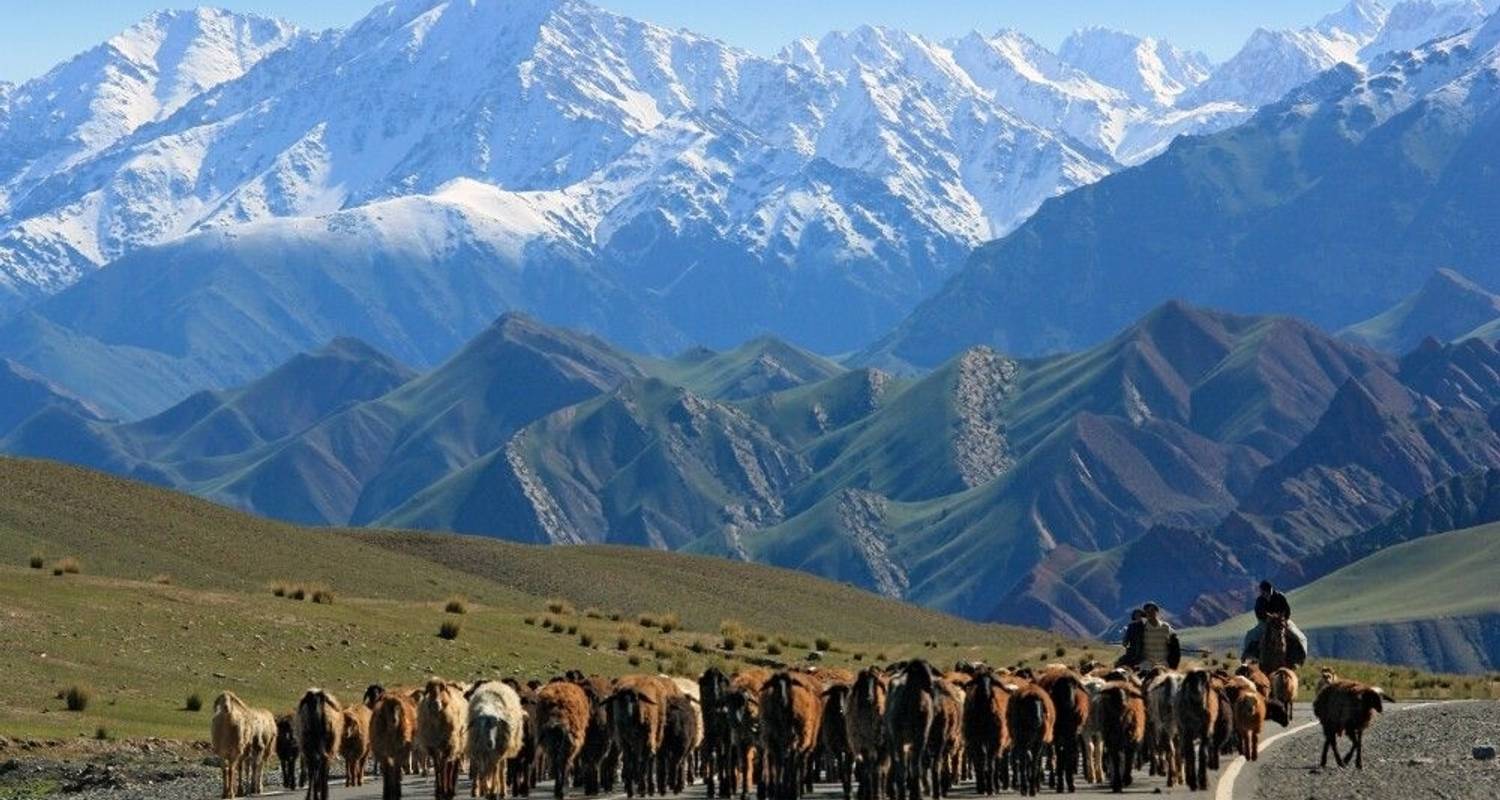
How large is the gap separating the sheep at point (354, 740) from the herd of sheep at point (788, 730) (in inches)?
1.5

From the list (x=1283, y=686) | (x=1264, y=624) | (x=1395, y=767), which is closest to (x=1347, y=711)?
(x=1395, y=767)

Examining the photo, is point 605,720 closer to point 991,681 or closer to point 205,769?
point 991,681

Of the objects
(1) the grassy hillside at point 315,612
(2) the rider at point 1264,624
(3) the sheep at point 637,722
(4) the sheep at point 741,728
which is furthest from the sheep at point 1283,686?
(1) the grassy hillside at point 315,612

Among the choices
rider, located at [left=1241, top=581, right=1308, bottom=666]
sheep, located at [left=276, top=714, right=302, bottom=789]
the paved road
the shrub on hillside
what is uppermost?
rider, located at [left=1241, top=581, right=1308, bottom=666]

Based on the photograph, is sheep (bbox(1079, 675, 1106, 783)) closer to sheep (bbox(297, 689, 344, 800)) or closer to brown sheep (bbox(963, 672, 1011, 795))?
brown sheep (bbox(963, 672, 1011, 795))

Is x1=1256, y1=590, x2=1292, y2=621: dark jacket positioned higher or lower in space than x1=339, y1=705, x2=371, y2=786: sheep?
higher

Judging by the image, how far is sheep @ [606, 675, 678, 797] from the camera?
38812 mm

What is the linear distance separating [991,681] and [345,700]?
27439 millimetres

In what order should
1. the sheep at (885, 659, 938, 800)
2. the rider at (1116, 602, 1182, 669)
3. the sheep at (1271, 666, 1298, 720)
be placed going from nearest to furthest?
1. the sheep at (885, 659, 938, 800)
2. the rider at (1116, 602, 1182, 669)
3. the sheep at (1271, 666, 1298, 720)

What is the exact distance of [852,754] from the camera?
38688 millimetres

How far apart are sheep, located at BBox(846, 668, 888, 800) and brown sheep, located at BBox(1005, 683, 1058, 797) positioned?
3135 mm

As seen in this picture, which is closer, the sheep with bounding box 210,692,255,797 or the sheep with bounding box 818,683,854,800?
the sheep with bounding box 818,683,854,800

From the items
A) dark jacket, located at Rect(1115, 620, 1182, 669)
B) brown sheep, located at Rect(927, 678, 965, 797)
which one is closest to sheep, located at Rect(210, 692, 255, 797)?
brown sheep, located at Rect(927, 678, 965, 797)

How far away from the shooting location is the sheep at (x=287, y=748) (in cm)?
4525
